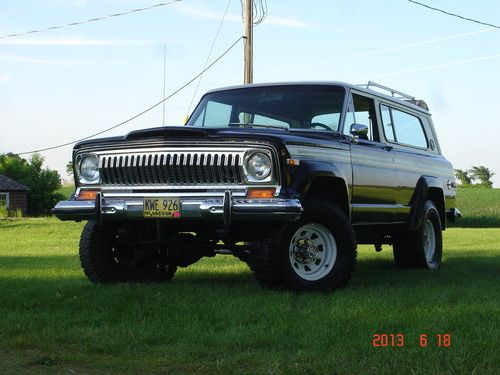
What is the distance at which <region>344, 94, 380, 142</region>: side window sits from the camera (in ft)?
28.1

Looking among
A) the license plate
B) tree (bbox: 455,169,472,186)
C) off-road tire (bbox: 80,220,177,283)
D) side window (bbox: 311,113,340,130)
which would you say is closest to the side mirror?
side window (bbox: 311,113,340,130)

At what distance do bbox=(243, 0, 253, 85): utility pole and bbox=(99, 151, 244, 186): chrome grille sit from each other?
14.6 metres

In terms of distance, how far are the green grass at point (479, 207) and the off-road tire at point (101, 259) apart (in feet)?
121

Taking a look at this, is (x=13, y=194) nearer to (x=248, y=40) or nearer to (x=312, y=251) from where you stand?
(x=248, y=40)

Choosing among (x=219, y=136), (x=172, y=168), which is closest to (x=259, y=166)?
(x=219, y=136)

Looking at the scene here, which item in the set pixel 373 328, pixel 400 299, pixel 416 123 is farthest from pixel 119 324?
pixel 416 123

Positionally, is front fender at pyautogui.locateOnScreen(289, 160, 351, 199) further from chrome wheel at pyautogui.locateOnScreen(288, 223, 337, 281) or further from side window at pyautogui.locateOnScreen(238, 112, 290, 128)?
side window at pyautogui.locateOnScreen(238, 112, 290, 128)

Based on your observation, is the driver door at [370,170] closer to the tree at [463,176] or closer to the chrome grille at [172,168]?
the chrome grille at [172,168]

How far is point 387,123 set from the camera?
9.62m

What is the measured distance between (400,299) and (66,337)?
292 centimetres

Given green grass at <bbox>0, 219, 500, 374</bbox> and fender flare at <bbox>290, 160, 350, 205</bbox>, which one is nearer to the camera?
green grass at <bbox>0, 219, 500, 374</bbox>

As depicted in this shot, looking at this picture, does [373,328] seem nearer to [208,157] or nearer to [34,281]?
[208,157]

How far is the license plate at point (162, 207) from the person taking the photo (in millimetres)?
7156

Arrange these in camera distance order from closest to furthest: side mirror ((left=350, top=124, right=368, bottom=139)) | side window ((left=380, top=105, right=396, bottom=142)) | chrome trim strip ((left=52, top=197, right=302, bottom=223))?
1. chrome trim strip ((left=52, top=197, right=302, bottom=223))
2. side mirror ((left=350, top=124, right=368, bottom=139))
3. side window ((left=380, top=105, right=396, bottom=142))
